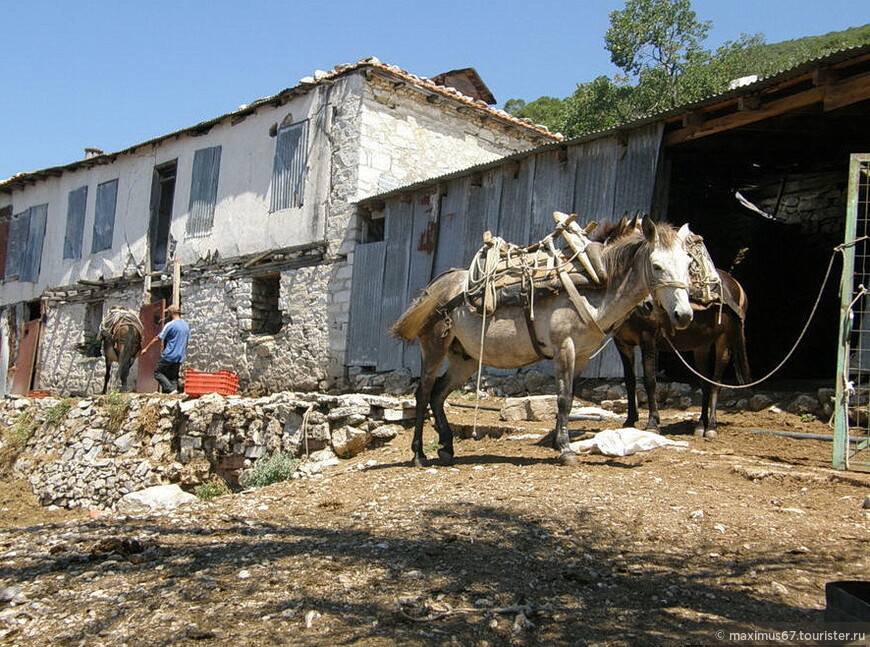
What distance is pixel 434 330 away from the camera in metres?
7.18

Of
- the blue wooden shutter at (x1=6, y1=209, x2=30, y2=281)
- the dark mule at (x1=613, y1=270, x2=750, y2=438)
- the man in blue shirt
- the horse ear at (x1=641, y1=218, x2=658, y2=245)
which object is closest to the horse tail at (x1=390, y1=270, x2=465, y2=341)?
the horse ear at (x1=641, y1=218, x2=658, y2=245)

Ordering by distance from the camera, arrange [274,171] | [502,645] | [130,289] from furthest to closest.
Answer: [130,289] < [274,171] < [502,645]

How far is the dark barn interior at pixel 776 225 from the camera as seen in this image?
38.9 feet

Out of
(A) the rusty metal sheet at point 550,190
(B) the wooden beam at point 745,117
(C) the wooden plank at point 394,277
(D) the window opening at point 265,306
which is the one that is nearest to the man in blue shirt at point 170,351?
(D) the window opening at point 265,306

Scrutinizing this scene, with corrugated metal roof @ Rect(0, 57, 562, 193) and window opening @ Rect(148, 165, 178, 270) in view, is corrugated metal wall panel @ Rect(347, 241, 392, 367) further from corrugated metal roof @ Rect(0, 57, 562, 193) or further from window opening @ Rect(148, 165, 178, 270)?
window opening @ Rect(148, 165, 178, 270)

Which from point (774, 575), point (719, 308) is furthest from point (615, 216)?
point (774, 575)

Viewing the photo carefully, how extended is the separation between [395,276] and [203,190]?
6.61 m

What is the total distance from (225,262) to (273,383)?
10.8 ft

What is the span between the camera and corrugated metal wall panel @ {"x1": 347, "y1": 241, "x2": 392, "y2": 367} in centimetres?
1463

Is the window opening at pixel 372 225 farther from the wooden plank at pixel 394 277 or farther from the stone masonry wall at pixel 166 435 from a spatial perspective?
the stone masonry wall at pixel 166 435

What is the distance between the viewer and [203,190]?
732 inches

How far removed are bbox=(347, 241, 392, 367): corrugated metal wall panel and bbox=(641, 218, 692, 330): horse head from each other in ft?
28.3

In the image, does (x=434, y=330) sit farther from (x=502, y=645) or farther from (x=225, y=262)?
(x=225, y=262)

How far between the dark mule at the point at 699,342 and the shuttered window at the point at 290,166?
9.82m
